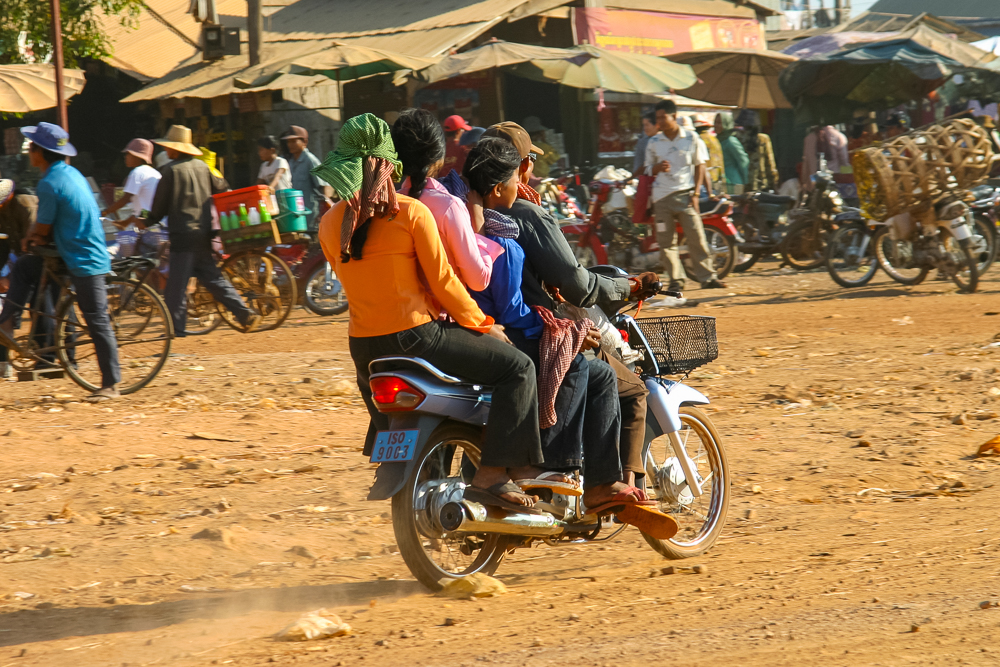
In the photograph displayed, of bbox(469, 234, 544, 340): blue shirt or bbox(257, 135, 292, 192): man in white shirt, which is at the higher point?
bbox(257, 135, 292, 192): man in white shirt

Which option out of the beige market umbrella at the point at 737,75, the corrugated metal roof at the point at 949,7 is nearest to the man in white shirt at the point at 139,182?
the beige market umbrella at the point at 737,75

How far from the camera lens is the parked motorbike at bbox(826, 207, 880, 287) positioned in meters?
13.5

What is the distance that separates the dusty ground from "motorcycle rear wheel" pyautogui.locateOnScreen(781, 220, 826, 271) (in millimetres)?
5643

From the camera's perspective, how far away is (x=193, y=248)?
10914 millimetres

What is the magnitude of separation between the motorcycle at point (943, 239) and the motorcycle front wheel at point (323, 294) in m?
6.18

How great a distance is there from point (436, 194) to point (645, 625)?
5.44ft

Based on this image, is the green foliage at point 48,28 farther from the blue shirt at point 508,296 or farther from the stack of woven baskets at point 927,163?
the blue shirt at point 508,296

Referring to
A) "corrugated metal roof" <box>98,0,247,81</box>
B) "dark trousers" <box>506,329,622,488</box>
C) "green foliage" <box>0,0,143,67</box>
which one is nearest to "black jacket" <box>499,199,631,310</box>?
"dark trousers" <box>506,329,622,488</box>

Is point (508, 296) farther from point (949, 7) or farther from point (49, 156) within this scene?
point (949, 7)

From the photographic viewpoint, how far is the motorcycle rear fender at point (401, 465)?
13.1ft

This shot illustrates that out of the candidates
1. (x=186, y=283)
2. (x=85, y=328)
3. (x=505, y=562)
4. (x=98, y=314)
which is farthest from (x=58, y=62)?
(x=505, y=562)

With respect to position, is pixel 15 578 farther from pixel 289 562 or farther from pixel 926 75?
pixel 926 75

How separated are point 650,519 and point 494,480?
0.67m

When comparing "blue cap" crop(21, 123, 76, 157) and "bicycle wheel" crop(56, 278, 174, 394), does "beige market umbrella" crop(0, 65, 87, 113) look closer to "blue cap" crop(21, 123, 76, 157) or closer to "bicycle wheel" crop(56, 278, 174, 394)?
"bicycle wheel" crop(56, 278, 174, 394)
